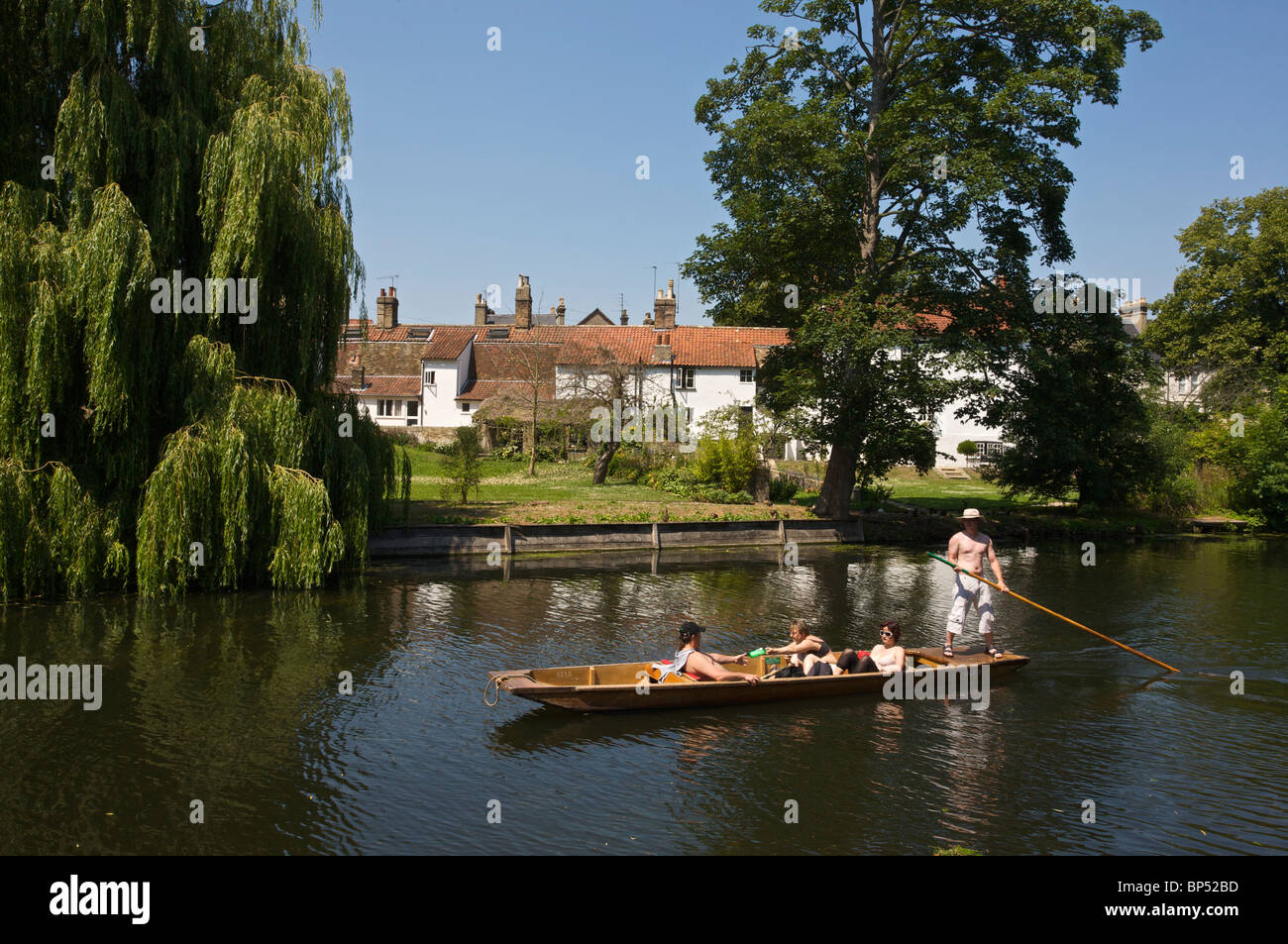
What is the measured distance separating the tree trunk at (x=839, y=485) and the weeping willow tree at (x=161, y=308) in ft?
53.5

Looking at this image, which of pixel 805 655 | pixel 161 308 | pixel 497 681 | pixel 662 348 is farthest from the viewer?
pixel 662 348

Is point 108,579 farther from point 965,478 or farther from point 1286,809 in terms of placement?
point 965,478

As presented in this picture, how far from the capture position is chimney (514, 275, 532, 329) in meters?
60.5

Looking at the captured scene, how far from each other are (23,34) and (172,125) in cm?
286

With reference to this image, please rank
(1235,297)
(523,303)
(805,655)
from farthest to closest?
(523,303) → (1235,297) → (805,655)

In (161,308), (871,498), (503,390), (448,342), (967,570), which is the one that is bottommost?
(967,570)

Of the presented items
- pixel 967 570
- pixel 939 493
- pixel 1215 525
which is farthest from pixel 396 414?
pixel 967 570

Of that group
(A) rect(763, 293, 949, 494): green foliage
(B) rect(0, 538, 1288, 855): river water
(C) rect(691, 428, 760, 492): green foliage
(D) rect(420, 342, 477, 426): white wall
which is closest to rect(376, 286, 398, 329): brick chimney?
(D) rect(420, 342, 477, 426): white wall

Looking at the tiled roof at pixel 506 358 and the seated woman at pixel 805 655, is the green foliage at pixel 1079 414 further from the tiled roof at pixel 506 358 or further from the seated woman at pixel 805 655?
the tiled roof at pixel 506 358

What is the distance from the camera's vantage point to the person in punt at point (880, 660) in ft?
42.4

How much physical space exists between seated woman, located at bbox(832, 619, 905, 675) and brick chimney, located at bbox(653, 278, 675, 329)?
4292cm

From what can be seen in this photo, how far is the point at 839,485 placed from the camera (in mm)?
30828

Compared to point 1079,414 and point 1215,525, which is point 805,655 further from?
point 1215,525

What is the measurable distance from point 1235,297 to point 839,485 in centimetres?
2895
